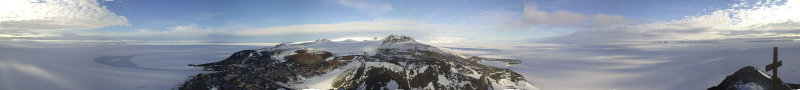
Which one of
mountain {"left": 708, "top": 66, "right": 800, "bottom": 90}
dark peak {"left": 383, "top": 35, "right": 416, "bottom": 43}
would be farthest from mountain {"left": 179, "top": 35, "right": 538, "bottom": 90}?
dark peak {"left": 383, "top": 35, "right": 416, "bottom": 43}

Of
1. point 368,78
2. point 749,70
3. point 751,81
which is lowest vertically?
point 368,78

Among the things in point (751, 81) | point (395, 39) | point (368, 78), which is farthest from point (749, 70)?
point (395, 39)

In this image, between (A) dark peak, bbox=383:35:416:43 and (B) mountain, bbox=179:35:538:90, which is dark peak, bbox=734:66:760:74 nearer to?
(B) mountain, bbox=179:35:538:90

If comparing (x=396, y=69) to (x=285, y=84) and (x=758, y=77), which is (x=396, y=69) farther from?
(x=758, y=77)

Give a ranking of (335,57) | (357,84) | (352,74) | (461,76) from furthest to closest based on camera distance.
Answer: (335,57)
(461,76)
(352,74)
(357,84)

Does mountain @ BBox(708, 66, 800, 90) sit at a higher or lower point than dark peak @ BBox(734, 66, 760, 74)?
lower

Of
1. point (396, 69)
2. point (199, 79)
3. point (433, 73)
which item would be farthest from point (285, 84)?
point (433, 73)

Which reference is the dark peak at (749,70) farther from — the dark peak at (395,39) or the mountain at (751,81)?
the dark peak at (395,39)

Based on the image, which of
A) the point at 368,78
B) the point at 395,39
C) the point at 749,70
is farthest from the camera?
the point at 395,39

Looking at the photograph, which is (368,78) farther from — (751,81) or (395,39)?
(395,39)

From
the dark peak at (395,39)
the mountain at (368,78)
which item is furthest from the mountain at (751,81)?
the dark peak at (395,39)

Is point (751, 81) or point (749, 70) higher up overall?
point (749, 70)
